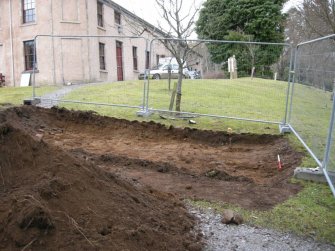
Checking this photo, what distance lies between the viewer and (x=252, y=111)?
1176 cm

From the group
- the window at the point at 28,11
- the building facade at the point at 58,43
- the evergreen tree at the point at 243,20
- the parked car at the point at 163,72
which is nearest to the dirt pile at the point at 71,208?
the parked car at the point at 163,72

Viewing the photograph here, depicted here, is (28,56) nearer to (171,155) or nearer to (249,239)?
(171,155)

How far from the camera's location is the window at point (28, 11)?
82.8 ft

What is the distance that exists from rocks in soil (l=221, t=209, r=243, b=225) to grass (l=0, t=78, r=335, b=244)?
157 millimetres

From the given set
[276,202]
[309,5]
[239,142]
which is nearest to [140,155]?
[239,142]

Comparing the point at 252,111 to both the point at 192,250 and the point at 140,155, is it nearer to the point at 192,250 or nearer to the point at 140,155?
the point at 140,155

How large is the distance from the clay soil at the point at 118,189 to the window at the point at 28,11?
1982 cm

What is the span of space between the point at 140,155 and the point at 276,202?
11.2ft

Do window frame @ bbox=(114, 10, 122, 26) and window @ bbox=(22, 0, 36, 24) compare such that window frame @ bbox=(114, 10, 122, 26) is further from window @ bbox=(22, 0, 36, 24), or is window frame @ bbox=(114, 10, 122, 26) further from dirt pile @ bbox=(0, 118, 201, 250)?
dirt pile @ bbox=(0, 118, 201, 250)

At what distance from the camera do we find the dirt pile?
10.2 ft

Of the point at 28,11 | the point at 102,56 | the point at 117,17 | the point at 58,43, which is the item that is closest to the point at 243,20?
the point at 117,17

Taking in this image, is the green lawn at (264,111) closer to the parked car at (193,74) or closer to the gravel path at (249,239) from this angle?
the gravel path at (249,239)

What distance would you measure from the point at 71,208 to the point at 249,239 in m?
1.91

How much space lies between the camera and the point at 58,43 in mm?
23344
